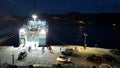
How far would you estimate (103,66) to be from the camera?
33.2 m

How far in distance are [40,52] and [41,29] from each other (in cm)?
1123

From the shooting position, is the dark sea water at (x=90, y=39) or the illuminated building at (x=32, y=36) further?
the dark sea water at (x=90, y=39)

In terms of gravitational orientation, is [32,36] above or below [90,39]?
above

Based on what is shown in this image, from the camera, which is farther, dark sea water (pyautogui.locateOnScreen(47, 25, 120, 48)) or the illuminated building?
dark sea water (pyautogui.locateOnScreen(47, 25, 120, 48))

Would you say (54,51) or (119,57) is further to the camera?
(54,51)

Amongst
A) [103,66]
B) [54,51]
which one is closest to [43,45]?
[54,51]

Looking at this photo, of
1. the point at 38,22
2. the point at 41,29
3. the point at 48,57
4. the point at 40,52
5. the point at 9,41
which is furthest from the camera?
the point at 9,41

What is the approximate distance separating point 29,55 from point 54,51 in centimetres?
654

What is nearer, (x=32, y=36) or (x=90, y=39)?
(x=32, y=36)

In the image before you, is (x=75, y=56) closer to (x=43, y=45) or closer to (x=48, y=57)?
(x=48, y=57)

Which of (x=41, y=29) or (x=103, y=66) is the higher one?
(x=41, y=29)

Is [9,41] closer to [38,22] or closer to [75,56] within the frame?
[38,22]

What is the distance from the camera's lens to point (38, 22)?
194 feet

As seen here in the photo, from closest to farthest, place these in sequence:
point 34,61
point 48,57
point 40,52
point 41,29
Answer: point 34,61, point 48,57, point 40,52, point 41,29
